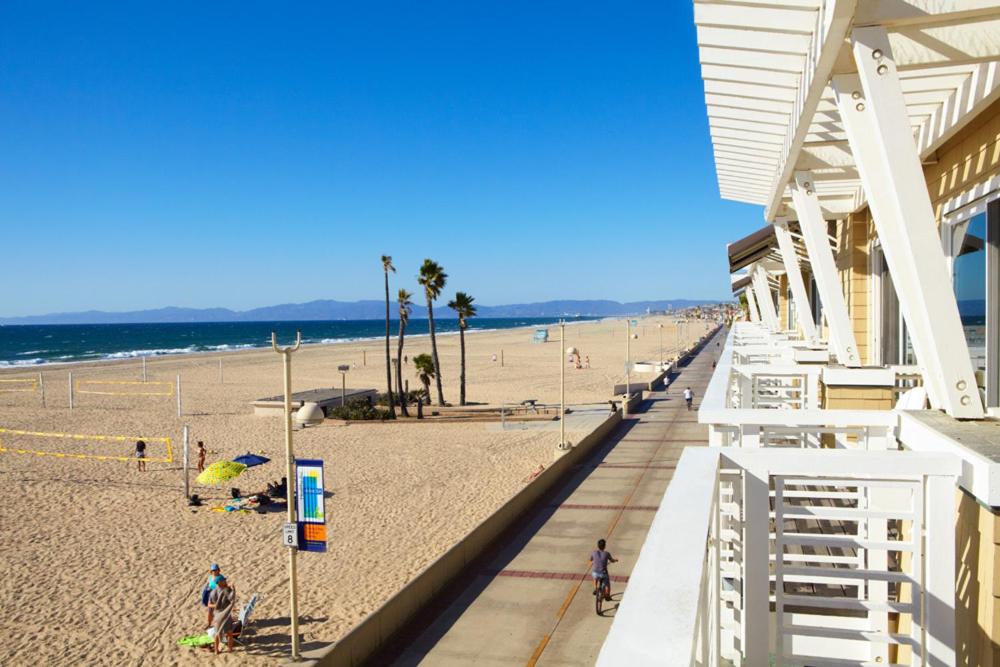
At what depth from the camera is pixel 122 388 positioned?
151 feet

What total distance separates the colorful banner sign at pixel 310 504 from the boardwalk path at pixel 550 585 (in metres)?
1.89

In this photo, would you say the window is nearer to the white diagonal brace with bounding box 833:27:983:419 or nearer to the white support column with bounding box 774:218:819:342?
the white diagonal brace with bounding box 833:27:983:419

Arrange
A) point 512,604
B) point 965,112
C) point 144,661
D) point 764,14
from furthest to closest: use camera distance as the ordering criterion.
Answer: point 512,604 → point 144,661 → point 965,112 → point 764,14

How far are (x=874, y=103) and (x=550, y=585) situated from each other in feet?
32.0

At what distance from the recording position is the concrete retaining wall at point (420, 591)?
922 cm

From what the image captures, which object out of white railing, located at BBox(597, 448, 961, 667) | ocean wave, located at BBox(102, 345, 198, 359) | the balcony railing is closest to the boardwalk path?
the balcony railing

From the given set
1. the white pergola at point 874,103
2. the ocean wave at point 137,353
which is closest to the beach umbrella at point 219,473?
the white pergola at point 874,103

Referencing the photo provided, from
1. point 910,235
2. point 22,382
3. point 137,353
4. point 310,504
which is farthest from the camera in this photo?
point 137,353

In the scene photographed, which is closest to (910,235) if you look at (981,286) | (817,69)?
(817,69)

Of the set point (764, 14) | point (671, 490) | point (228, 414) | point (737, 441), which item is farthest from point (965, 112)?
point (228, 414)

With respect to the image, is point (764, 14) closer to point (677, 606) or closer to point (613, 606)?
point (677, 606)

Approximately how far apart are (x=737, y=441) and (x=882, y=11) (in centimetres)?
289

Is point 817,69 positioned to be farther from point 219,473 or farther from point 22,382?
point 22,382

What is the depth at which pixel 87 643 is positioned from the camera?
1091 cm
